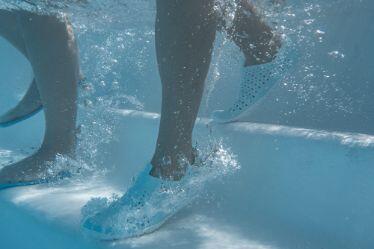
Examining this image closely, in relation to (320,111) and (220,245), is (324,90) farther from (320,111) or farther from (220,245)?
(220,245)

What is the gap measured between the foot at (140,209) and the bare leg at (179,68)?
0.20 ft

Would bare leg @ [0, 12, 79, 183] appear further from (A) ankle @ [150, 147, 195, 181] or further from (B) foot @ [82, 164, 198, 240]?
(A) ankle @ [150, 147, 195, 181]

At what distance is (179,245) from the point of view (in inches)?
62.4

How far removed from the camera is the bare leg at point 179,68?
165 cm

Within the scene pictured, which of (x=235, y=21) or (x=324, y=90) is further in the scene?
(x=324, y=90)

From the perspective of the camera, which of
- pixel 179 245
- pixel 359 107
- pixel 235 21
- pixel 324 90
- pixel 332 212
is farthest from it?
pixel 324 90

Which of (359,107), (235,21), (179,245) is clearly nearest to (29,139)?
(235,21)

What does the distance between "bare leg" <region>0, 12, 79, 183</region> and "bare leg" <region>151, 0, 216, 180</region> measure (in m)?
1.22

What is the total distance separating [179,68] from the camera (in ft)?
5.55

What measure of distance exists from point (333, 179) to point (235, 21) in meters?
1.20

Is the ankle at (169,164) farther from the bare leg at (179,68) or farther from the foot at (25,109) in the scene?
the foot at (25,109)

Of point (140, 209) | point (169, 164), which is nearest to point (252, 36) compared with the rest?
point (169, 164)

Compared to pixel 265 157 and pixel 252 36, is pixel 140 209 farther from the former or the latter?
pixel 252 36

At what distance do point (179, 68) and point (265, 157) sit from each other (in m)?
0.78
